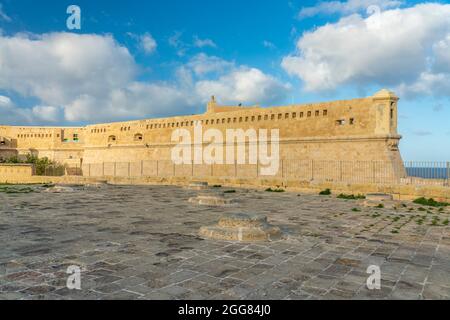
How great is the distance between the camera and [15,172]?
28.3m

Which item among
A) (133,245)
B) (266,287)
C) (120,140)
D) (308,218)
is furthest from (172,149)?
(266,287)

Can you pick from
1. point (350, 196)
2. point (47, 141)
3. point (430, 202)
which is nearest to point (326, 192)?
point (350, 196)

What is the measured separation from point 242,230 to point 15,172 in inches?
1122

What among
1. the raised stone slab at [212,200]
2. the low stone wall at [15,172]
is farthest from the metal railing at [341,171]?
the low stone wall at [15,172]

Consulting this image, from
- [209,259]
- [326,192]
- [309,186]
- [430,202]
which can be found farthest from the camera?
[309,186]

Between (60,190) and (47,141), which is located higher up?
(47,141)

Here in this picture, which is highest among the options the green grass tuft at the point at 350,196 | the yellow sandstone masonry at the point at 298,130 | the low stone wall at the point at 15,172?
the yellow sandstone masonry at the point at 298,130

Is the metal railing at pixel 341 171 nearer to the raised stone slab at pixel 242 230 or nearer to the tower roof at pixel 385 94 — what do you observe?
the tower roof at pixel 385 94

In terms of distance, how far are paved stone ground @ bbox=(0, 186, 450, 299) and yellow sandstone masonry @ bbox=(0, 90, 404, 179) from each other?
44.4 feet

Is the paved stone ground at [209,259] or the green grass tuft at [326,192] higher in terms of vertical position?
the green grass tuft at [326,192]

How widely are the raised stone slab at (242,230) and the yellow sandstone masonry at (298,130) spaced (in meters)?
16.3

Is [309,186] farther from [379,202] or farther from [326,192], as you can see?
[379,202]

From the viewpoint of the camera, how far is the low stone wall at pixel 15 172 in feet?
92.2
